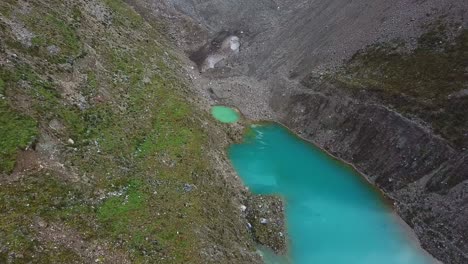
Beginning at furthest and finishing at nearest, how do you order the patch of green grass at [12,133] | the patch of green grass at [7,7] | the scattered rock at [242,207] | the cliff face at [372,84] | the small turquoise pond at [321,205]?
the patch of green grass at [7,7], the cliff face at [372,84], the scattered rock at [242,207], the small turquoise pond at [321,205], the patch of green grass at [12,133]

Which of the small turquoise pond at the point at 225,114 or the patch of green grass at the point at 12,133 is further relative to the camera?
the small turquoise pond at the point at 225,114

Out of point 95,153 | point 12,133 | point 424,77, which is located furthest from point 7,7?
point 424,77

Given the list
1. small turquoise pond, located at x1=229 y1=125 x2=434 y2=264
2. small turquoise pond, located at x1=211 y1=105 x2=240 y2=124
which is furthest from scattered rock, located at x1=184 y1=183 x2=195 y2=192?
small turquoise pond, located at x1=211 y1=105 x2=240 y2=124

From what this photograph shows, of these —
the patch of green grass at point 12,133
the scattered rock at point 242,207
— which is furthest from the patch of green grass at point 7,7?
the scattered rock at point 242,207

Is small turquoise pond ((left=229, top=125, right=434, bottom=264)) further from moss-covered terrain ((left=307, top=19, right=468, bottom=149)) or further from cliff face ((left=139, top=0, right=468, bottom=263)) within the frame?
moss-covered terrain ((left=307, top=19, right=468, bottom=149))

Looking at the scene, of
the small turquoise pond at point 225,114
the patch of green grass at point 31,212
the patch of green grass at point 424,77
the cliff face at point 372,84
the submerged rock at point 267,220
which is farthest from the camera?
the small turquoise pond at point 225,114

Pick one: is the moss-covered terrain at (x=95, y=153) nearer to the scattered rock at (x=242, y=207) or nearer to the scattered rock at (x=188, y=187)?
the scattered rock at (x=188, y=187)

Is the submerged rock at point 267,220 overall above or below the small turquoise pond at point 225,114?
above

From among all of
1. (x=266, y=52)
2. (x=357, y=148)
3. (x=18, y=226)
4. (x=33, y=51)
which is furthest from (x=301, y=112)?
(x=18, y=226)
